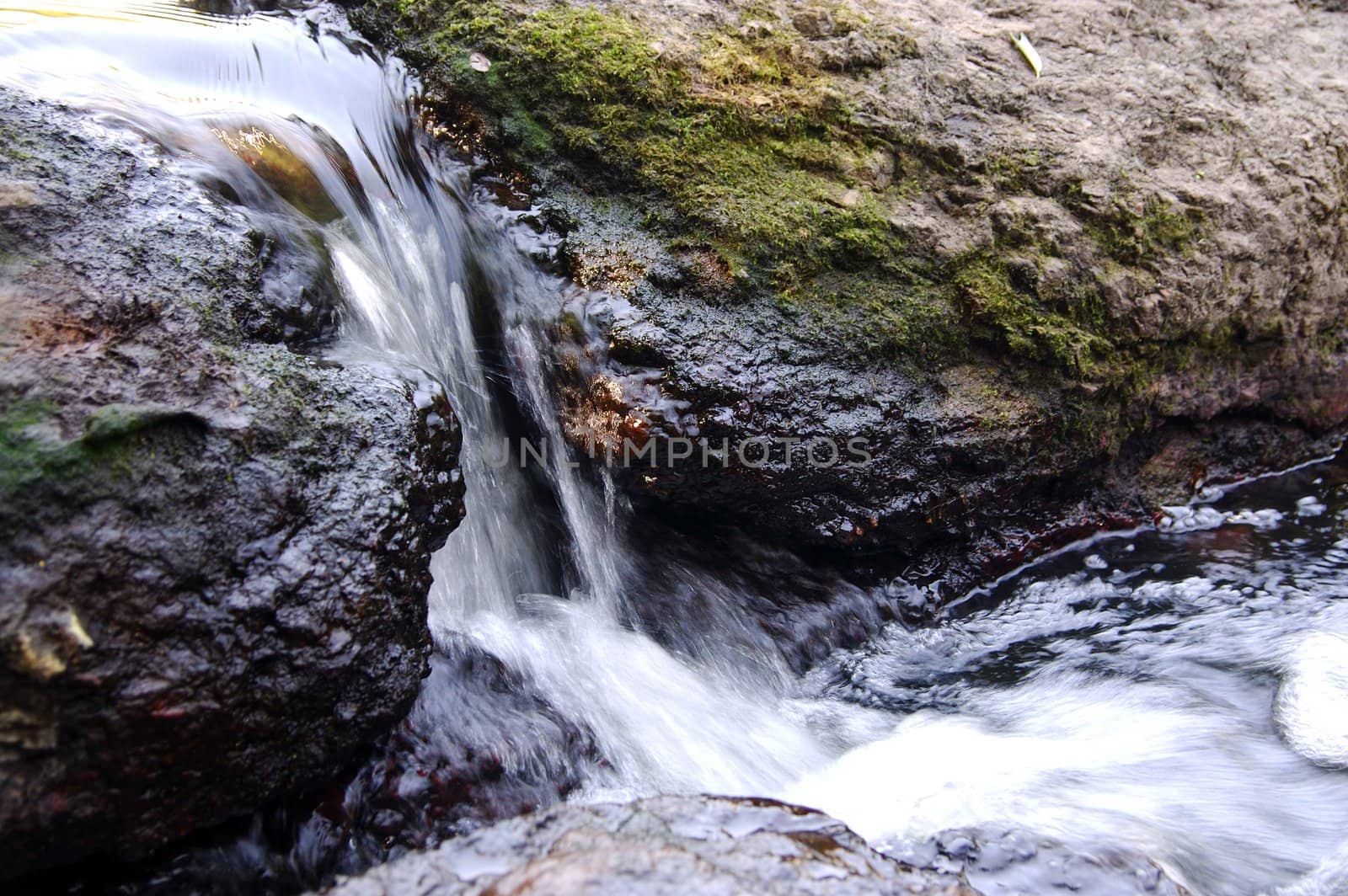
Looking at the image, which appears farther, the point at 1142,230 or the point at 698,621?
the point at 1142,230

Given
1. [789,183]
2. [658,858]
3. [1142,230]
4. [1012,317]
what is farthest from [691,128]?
[658,858]

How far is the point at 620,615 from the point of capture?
3.01 m

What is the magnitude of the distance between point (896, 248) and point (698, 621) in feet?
4.86

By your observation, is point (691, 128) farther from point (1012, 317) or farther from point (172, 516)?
point (172, 516)

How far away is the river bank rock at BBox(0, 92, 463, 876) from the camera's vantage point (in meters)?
1.68

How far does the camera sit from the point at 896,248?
3.12 m

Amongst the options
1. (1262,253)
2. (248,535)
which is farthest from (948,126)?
(248,535)

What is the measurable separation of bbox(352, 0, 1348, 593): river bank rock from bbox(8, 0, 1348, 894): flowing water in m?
0.21

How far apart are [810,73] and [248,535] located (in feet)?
8.57

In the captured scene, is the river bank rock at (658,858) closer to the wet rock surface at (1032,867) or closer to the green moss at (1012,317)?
the wet rock surface at (1032,867)

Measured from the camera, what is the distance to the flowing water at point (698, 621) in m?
2.41

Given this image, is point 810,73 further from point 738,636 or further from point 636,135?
point 738,636

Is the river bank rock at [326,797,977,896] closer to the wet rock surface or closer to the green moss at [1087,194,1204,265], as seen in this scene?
the wet rock surface

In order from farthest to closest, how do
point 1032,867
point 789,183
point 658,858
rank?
point 789,183 → point 1032,867 → point 658,858
